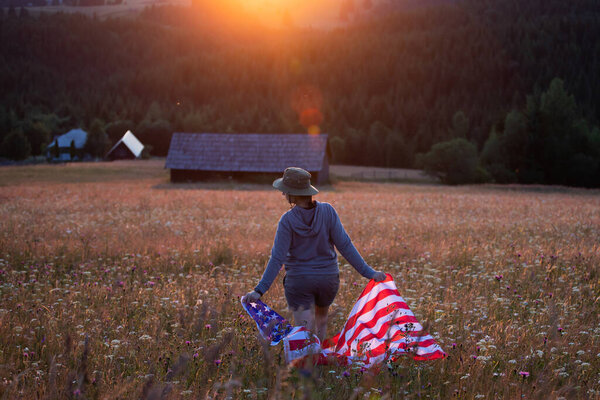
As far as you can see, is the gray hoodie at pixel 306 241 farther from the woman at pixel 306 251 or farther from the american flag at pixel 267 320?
the american flag at pixel 267 320

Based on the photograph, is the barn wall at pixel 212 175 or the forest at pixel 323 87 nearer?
the barn wall at pixel 212 175

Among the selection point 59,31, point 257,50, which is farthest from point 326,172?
point 59,31

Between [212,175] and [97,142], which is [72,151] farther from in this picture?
[212,175]

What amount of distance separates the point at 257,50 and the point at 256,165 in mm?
140890

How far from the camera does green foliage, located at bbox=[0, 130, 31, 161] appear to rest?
2778 inches

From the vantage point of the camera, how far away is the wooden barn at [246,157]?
4625 centimetres

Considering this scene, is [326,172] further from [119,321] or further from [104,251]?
[119,321]

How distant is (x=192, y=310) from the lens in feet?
16.9

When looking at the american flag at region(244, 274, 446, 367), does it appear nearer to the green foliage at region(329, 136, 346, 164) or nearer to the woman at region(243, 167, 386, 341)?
the woman at region(243, 167, 386, 341)

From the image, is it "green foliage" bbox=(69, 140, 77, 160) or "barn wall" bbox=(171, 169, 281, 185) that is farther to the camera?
"green foliage" bbox=(69, 140, 77, 160)

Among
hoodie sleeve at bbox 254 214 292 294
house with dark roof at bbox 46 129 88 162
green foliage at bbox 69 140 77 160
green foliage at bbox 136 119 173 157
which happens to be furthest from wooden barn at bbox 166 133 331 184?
green foliage at bbox 136 119 173 157

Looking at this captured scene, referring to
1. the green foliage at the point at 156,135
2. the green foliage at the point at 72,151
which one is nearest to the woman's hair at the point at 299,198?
the green foliage at the point at 72,151

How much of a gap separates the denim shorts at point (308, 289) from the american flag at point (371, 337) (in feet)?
0.93

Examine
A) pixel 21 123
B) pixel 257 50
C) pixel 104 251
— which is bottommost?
pixel 104 251
